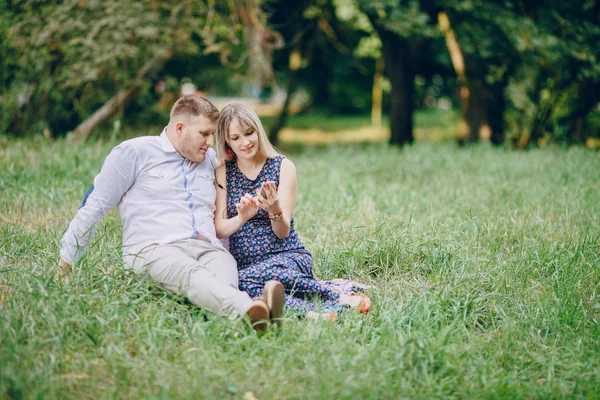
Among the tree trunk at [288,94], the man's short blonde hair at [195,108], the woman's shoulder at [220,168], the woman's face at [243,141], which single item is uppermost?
the man's short blonde hair at [195,108]

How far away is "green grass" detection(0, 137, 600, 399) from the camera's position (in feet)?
9.04

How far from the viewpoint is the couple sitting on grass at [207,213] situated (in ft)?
11.7

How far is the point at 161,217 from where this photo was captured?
12.1 ft

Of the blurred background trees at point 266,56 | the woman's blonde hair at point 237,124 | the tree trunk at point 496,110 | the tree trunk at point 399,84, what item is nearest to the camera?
the woman's blonde hair at point 237,124

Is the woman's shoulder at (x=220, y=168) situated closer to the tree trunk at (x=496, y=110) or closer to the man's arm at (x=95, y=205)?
the man's arm at (x=95, y=205)

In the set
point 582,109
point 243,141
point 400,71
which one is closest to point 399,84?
point 400,71

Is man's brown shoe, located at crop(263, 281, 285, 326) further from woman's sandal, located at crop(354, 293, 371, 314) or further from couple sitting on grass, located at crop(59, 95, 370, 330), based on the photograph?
woman's sandal, located at crop(354, 293, 371, 314)

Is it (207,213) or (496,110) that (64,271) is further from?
(496,110)

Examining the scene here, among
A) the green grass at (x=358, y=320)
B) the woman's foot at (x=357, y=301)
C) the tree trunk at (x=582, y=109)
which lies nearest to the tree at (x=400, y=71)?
the tree trunk at (x=582, y=109)

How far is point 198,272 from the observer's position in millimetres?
3385

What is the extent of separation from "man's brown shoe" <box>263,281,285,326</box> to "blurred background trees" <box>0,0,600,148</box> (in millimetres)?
6399

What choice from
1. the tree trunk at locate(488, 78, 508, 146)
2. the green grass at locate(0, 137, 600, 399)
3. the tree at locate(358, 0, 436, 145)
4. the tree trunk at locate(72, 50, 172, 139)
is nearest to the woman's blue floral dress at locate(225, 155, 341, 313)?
the green grass at locate(0, 137, 600, 399)

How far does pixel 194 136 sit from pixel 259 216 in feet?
2.37

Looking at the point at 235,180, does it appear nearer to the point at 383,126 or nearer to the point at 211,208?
the point at 211,208
